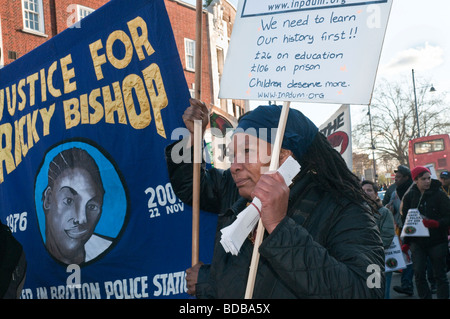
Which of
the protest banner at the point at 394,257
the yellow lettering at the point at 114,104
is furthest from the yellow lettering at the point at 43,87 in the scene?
the protest banner at the point at 394,257

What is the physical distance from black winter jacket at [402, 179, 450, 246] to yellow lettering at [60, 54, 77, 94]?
14.6ft

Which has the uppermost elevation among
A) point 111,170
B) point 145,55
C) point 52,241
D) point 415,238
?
point 145,55

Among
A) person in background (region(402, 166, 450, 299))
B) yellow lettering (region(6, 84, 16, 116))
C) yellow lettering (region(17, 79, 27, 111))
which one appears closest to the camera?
yellow lettering (region(17, 79, 27, 111))

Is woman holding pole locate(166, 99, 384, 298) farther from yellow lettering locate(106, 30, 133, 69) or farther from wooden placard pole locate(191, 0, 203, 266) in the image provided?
yellow lettering locate(106, 30, 133, 69)

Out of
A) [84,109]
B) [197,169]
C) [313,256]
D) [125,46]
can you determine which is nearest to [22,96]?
[84,109]

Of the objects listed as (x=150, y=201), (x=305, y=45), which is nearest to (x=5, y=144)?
(x=150, y=201)

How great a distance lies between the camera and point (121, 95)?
125 inches

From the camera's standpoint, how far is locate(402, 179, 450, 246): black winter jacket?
5.75 metres

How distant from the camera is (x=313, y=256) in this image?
1544mm

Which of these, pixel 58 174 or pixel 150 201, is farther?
pixel 58 174

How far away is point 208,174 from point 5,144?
256 cm

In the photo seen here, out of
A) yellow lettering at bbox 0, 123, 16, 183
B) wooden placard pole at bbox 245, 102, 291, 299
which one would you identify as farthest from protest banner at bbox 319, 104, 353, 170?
wooden placard pole at bbox 245, 102, 291, 299

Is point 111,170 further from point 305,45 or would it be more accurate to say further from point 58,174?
point 305,45

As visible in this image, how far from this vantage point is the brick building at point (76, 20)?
15.6 meters
